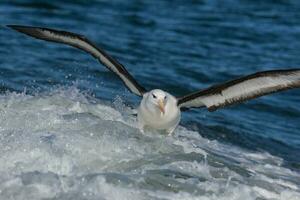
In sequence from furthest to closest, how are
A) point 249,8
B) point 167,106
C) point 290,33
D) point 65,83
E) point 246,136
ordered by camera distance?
point 249,8 → point 290,33 → point 65,83 → point 246,136 → point 167,106

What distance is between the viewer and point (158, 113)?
35.7ft

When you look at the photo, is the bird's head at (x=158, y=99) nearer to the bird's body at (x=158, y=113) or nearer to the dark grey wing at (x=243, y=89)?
the bird's body at (x=158, y=113)

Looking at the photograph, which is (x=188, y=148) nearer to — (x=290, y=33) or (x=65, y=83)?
(x=65, y=83)

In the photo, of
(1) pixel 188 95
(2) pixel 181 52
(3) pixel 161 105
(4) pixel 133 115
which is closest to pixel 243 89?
(1) pixel 188 95

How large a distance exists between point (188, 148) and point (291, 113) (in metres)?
5.62

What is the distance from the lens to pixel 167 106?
36.0ft

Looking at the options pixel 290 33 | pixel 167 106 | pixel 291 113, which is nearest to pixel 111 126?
pixel 167 106

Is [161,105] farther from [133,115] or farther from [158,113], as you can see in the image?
[133,115]

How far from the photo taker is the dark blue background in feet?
47.1

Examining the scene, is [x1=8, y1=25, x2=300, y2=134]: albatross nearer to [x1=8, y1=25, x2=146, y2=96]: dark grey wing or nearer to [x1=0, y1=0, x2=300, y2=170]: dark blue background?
[x1=8, y1=25, x2=146, y2=96]: dark grey wing

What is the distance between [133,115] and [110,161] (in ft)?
9.33

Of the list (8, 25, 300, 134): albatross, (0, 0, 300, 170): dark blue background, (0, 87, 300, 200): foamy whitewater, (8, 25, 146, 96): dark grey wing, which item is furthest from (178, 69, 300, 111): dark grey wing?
(0, 0, 300, 170): dark blue background

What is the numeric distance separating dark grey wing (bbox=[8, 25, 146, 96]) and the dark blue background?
1700 millimetres

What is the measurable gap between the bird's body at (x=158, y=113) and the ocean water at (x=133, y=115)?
182 millimetres
